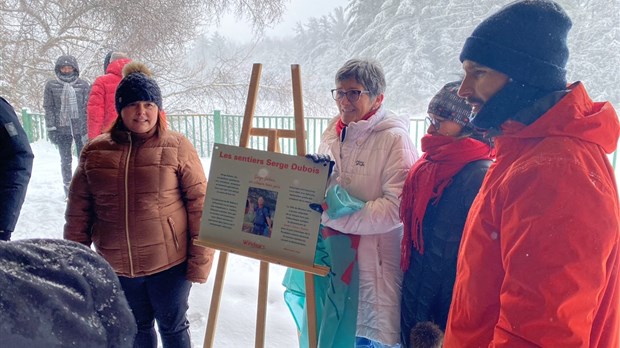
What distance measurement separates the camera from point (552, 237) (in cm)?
79

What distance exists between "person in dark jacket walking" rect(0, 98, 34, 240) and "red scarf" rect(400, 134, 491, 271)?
166 cm

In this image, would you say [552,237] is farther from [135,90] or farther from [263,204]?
[135,90]

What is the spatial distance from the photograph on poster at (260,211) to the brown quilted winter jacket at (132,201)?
0.31 m

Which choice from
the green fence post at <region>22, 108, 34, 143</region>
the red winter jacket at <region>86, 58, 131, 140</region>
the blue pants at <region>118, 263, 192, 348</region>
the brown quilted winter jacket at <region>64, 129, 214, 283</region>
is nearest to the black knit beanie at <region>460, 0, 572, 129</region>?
the brown quilted winter jacket at <region>64, 129, 214, 283</region>

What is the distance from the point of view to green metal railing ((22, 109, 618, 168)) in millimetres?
7285

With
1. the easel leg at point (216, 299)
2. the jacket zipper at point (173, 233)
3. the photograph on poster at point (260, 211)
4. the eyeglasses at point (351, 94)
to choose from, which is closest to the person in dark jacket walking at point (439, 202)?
the eyeglasses at point (351, 94)

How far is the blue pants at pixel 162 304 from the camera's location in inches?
70.7

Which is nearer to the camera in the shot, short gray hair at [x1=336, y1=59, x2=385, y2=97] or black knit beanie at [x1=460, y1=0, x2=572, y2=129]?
black knit beanie at [x1=460, y1=0, x2=572, y2=129]

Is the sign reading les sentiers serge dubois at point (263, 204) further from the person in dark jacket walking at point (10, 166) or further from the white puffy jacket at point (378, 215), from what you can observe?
the person in dark jacket walking at point (10, 166)

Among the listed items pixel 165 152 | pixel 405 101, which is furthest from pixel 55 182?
pixel 405 101

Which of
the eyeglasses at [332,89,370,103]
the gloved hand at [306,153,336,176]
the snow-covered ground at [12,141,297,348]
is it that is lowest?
the snow-covered ground at [12,141,297,348]

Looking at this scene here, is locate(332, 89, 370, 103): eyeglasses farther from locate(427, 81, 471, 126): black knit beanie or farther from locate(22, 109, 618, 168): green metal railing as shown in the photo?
locate(22, 109, 618, 168): green metal railing

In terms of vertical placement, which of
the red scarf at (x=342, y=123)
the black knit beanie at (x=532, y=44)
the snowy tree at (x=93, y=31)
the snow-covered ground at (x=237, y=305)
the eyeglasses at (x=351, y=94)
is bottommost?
the snow-covered ground at (x=237, y=305)

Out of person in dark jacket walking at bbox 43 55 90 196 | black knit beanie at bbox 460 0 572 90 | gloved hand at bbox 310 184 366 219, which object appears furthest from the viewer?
person in dark jacket walking at bbox 43 55 90 196
